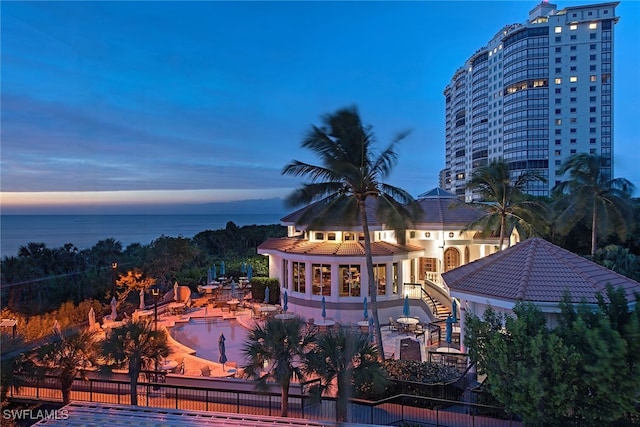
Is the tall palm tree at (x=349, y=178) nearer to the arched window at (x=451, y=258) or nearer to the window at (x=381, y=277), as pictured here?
the window at (x=381, y=277)

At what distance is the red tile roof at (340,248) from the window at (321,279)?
775 mm

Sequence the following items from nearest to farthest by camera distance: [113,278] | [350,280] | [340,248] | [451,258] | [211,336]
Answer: [211,336]
[350,280]
[340,248]
[113,278]
[451,258]

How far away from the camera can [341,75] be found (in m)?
30.0

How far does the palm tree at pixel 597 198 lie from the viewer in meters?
24.8

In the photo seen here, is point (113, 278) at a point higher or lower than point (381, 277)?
lower

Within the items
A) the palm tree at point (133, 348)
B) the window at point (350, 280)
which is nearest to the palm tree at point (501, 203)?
the window at point (350, 280)

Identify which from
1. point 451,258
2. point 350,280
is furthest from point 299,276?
point 451,258

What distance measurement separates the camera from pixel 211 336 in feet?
55.5

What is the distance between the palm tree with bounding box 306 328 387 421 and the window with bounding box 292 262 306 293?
12.0 meters

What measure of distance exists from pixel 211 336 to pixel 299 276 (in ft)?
17.8

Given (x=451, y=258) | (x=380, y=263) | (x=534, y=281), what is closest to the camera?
(x=534, y=281)

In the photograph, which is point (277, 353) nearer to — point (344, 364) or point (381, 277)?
point (344, 364)

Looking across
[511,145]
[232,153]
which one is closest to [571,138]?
[511,145]

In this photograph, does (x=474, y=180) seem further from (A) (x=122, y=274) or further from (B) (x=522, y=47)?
(B) (x=522, y=47)
